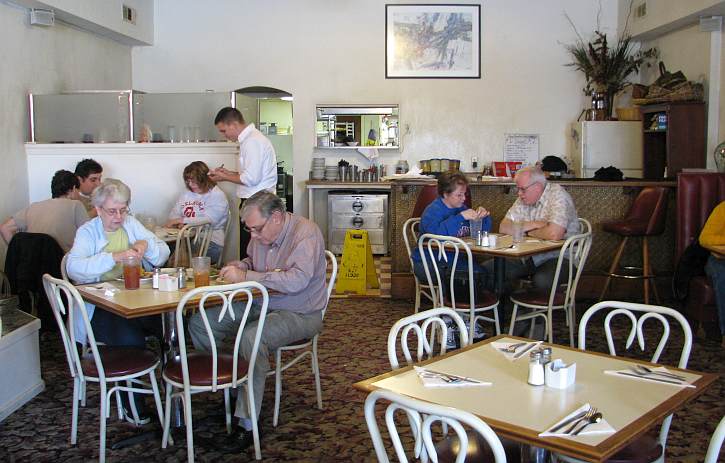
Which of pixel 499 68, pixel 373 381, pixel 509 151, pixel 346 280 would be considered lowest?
pixel 346 280

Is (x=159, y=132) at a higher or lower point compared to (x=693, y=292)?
higher

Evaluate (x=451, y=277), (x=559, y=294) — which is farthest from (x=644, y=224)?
(x=451, y=277)

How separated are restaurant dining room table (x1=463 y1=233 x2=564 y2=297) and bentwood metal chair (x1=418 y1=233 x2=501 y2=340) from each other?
0.12 metres

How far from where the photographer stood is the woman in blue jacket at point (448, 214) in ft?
16.4

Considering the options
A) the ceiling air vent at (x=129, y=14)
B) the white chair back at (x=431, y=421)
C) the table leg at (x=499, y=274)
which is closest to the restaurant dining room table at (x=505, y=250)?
the table leg at (x=499, y=274)

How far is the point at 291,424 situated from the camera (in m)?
3.74

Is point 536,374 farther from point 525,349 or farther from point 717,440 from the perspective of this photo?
point 717,440

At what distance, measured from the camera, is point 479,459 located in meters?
2.28

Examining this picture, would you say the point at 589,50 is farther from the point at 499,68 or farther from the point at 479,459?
the point at 479,459

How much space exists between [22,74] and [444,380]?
230 inches

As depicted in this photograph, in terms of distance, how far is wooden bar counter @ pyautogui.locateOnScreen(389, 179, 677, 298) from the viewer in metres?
6.54

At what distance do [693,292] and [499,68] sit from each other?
4.63 meters

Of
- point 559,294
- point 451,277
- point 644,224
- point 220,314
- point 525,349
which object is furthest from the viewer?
point 644,224

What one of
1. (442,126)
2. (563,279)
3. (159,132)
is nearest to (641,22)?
(442,126)
